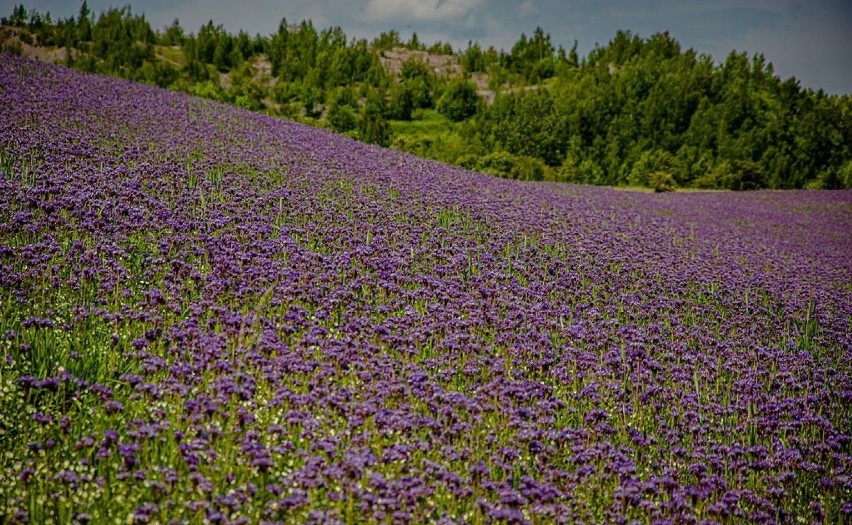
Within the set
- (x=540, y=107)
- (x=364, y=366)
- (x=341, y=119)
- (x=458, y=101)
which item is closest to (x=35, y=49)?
(x=341, y=119)

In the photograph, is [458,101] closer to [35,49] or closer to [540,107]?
[540,107]

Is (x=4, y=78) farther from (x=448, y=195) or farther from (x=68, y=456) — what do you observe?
(x=68, y=456)

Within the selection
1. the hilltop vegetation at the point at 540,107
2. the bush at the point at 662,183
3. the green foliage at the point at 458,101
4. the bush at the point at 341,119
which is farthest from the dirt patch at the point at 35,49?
the bush at the point at 662,183

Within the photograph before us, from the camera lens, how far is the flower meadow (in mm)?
3311

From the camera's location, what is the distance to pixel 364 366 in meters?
4.41

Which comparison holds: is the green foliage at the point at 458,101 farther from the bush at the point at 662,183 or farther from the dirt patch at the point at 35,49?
the bush at the point at 662,183

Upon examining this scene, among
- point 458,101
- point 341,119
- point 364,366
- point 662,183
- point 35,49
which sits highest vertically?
point 458,101

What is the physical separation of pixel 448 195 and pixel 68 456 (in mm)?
8632

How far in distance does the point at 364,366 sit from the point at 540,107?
191 feet

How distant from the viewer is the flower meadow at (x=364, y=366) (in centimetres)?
331

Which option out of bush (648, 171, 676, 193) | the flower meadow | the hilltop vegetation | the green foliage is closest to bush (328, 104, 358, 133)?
the hilltop vegetation

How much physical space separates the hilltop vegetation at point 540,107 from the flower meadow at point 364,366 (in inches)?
1241

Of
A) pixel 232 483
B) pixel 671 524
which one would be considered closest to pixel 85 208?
pixel 232 483

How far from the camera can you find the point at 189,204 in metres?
7.24
